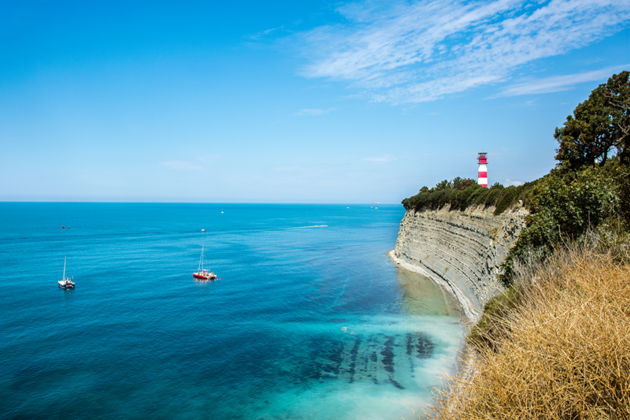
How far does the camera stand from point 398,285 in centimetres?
4316

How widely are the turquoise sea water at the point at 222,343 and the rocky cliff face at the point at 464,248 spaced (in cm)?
231

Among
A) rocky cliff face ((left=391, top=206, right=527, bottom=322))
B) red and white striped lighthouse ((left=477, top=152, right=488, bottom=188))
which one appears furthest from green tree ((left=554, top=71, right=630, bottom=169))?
red and white striped lighthouse ((left=477, top=152, right=488, bottom=188))

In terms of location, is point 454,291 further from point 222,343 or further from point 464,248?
point 222,343

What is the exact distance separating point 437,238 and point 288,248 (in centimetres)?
3650

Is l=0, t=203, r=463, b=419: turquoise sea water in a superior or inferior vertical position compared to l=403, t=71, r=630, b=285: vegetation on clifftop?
inferior

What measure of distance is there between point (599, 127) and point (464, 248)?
17.1 metres

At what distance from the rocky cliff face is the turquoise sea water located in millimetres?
2309

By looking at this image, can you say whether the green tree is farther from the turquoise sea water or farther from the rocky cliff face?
the turquoise sea water

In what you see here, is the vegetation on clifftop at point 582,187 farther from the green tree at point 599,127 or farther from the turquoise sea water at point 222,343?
the turquoise sea water at point 222,343

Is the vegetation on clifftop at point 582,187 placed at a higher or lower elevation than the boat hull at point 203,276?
higher

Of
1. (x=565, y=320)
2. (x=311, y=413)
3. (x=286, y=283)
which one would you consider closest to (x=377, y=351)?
(x=311, y=413)

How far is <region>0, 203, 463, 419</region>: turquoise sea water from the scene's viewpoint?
19.0 m

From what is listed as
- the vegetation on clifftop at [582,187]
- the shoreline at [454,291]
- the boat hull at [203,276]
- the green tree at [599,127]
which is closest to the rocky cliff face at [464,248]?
the shoreline at [454,291]

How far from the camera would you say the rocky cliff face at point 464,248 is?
28203mm
